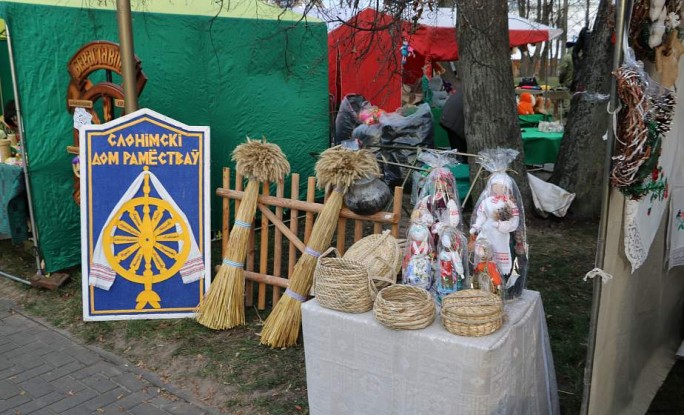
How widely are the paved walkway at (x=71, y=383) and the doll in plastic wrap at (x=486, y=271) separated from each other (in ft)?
5.86

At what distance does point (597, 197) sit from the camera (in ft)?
21.9

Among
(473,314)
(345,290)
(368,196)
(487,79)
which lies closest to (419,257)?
(345,290)

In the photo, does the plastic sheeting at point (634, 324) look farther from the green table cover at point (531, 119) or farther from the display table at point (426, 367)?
the green table cover at point (531, 119)

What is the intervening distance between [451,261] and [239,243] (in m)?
1.98

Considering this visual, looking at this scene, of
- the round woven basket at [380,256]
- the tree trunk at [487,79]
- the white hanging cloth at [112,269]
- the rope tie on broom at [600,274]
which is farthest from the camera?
the tree trunk at [487,79]

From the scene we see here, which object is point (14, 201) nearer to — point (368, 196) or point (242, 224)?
point (242, 224)

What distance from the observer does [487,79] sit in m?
6.02

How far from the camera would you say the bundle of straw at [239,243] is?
4336 mm

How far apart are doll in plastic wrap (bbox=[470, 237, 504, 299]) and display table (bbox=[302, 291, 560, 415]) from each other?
133 mm

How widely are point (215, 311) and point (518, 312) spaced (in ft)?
7.97

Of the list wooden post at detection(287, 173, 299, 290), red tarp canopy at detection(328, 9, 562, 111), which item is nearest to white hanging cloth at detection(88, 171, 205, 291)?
wooden post at detection(287, 173, 299, 290)

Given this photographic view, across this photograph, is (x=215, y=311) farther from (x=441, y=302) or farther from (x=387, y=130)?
(x=387, y=130)

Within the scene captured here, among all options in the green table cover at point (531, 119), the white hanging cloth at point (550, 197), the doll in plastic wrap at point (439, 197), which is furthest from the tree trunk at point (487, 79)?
the green table cover at point (531, 119)

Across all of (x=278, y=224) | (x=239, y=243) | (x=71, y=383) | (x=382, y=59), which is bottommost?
(x=71, y=383)
